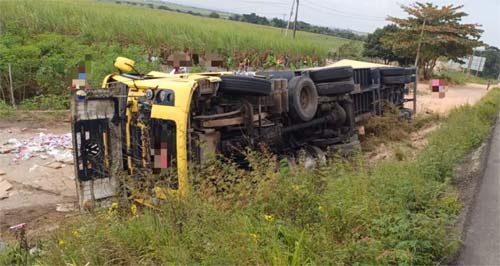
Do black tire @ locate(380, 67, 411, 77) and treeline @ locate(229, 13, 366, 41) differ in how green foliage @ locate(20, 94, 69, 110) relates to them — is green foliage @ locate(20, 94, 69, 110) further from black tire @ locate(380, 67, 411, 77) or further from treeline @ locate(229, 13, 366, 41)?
treeline @ locate(229, 13, 366, 41)

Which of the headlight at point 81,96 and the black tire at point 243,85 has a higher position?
the black tire at point 243,85

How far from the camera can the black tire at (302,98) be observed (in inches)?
233

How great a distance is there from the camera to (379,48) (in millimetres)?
34781

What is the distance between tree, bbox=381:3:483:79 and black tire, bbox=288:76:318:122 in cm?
2335

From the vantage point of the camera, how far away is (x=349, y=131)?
7461mm

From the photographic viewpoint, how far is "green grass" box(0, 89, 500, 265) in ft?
9.75

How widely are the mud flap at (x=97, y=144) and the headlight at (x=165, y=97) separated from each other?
2.48 feet

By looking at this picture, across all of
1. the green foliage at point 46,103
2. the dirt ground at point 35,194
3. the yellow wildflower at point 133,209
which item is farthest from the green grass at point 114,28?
the yellow wildflower at point 133,209

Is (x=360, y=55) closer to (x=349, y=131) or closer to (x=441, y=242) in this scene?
(x=349, y=131)

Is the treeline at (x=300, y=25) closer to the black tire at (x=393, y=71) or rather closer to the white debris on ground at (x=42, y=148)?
the black tire at (x=393, y=71)

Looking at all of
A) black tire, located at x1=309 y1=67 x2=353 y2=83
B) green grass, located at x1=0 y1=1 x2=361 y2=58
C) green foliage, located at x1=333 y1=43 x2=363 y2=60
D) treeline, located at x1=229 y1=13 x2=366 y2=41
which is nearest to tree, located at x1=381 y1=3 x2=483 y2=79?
green foliage, located at x1=333 y1=43 x2=363 y2=60

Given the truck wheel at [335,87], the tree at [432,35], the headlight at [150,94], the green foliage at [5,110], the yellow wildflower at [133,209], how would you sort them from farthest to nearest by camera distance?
1. the tree at [432,35]
2. the green foliage at [5,110]
3. the truck wheel at [335,87]
4. the headlight at [150,94]
5. the yellow wildflower at [133,209]

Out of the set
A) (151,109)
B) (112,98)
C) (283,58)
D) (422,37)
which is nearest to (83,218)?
(151,109)

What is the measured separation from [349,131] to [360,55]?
92.2 ft
